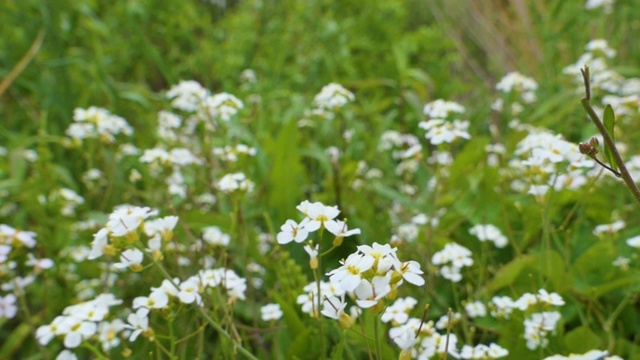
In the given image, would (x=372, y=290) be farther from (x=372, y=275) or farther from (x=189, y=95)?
(x=189, y=95)

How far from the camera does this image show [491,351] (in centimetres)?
86

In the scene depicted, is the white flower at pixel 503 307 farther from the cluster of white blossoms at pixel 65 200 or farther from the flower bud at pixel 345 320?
the cluster of white blossoms at pixel 65 200

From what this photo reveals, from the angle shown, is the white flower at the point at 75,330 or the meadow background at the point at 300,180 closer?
the white flower at the point at 75,330

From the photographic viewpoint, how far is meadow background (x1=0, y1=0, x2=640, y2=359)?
1101mm

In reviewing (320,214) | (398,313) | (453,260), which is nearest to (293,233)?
(320,214)

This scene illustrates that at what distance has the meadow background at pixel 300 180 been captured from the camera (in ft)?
3.61

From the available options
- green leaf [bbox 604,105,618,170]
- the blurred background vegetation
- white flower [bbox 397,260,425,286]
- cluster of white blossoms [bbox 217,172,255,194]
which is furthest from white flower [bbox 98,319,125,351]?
the blurred background vegetation

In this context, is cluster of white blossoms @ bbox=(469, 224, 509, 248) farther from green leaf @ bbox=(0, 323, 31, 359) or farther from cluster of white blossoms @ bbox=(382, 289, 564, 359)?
green leaf @ bbox=(0, 323, 31, 359)

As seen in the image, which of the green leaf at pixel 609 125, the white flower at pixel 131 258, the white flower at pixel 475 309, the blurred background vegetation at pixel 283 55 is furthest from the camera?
the blurred background vegetation at pixel 283 55

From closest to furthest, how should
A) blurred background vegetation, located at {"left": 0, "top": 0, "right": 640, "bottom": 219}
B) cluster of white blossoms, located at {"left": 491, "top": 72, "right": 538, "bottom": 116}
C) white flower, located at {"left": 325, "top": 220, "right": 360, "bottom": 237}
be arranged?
white flower, located at {"left": 325, "top": 220, "right": 360, "bottom": 237}
cluster of white blossoms, located at {"left": 491, "top": 72, "right": 538, "bottom": 116}
blurred background vegetation, located at {"left": 0, "top": 0, "right": 640, "bottom": 219}

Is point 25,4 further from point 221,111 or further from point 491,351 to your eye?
point 491,351

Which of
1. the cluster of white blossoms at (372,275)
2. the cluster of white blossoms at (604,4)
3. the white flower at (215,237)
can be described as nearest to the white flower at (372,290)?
the cluster of white blossoms at (372,275)

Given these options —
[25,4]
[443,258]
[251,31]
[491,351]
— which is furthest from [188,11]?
[491,351]

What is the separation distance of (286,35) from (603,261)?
6.43 ft
